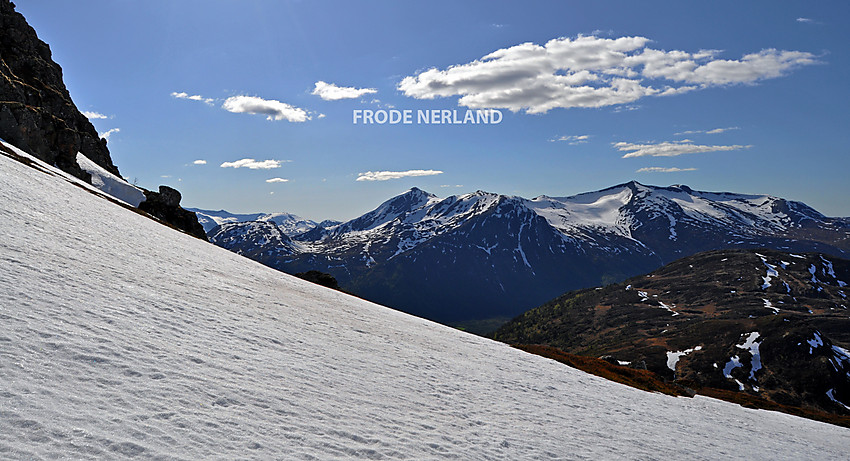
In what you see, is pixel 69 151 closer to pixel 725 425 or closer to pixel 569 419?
pixel 569 419

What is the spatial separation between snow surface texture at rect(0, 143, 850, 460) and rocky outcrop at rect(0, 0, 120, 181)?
1155 inches

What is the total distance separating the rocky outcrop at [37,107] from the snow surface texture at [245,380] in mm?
29334

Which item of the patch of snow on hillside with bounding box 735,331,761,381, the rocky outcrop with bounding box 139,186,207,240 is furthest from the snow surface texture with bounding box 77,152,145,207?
the patch of snow on hillside with bounding box 735,331,761,381

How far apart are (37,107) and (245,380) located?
258 feet

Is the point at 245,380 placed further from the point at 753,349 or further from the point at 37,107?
the point at 753,349

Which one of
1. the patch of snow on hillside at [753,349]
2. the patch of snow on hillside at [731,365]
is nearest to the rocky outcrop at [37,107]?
the patch of snow on hillside at [731,365]

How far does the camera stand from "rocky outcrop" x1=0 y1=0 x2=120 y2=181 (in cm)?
5522

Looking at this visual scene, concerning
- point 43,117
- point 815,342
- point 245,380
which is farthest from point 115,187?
point 815,342

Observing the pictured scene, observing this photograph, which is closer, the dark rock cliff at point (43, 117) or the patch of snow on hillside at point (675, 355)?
the dark rock cliff at point (43, 117)

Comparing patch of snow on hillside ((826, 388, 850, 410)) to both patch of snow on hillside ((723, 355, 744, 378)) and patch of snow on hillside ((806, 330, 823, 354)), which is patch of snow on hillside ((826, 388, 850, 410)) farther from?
patch of snow on hillside ((723, 355, 744, 378))

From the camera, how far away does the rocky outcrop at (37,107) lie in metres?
55.2

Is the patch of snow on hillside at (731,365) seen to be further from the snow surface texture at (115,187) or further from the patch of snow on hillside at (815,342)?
the snow surface texture at (115,187)

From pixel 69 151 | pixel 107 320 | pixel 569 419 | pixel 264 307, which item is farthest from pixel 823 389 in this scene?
pixel 69 151

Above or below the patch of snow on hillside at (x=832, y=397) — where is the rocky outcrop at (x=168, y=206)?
above
